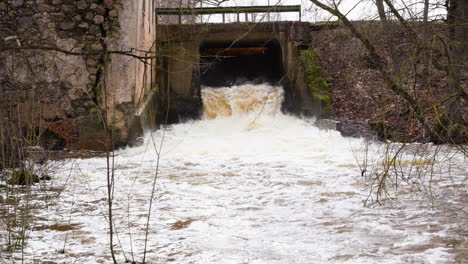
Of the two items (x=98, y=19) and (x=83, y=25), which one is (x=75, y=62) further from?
(x=98, y=19)

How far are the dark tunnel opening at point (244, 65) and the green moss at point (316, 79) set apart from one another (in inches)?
40.3

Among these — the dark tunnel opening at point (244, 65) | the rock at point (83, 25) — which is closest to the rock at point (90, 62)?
the rock at point (83, 25)

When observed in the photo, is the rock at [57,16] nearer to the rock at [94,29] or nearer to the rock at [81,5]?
the rock at [81,5]

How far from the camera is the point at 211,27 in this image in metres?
14.5

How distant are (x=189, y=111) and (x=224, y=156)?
15.5ft

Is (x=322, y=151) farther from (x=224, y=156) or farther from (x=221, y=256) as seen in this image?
(x=221, y=256)

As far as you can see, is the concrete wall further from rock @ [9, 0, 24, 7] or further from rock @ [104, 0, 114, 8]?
rock @ [9, 0, 24, 7]

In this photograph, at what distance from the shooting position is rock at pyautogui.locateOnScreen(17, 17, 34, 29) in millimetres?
10016

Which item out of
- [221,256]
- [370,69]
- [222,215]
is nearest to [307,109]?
[370,69]

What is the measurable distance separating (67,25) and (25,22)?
0.81 meters

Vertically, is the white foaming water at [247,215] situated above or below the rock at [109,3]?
below

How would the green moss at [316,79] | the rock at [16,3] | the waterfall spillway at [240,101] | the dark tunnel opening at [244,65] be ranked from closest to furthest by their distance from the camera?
the rock at [16,3] < the green moss at [316,79] < the waterfall spillway at [240,101] < the dark tunnel opening at [244,65]

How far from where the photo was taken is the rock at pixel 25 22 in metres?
10.0

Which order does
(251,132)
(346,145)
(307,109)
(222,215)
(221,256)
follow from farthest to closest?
(307,109) → (251,132) → (346,145) → (222,215) → (221,256)
